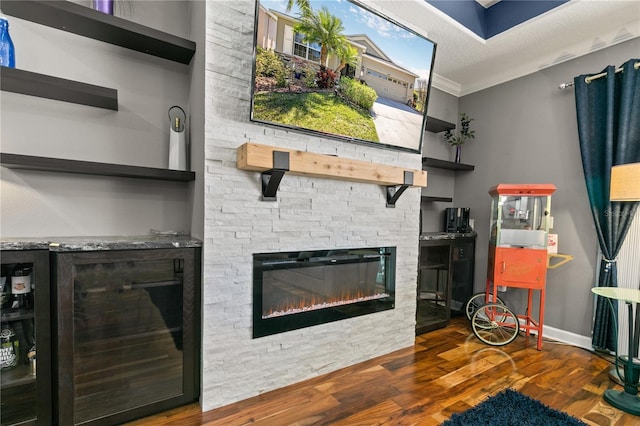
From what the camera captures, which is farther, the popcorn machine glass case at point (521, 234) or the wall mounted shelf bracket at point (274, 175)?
the popcorn machine glass case at point (521, 234)

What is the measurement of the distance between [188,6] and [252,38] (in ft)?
A: 2.39

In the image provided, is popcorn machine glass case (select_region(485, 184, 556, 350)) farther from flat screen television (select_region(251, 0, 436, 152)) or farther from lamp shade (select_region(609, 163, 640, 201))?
flat screen television (select_region(251, 0, 436, 152))

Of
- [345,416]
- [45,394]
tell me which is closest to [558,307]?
[345,416]

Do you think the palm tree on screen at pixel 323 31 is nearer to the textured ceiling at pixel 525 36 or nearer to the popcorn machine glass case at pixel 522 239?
the textured ceiling at pixel 525 36

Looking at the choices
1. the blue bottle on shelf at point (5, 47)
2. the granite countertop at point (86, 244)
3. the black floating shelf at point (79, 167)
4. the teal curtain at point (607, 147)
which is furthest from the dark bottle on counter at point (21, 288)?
the teal curtain at point (607, 147)

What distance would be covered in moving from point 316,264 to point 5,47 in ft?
6.74

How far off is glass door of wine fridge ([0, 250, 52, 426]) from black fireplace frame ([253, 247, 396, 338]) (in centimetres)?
99

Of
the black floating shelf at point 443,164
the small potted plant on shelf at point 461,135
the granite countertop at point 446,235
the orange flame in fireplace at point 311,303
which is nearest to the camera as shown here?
the orange flame in fireplace at point 311,303

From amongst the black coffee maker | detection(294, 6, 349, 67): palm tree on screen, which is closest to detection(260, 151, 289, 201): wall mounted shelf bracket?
detection(294, 6, 349, 67): palm tree on screen

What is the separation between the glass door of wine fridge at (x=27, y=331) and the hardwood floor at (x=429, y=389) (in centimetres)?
49

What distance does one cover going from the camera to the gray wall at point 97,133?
5.50ft

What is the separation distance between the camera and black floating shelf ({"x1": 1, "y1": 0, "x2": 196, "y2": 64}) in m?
1.52

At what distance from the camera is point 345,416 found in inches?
66.5

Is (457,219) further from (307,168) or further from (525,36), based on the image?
(307,168)
